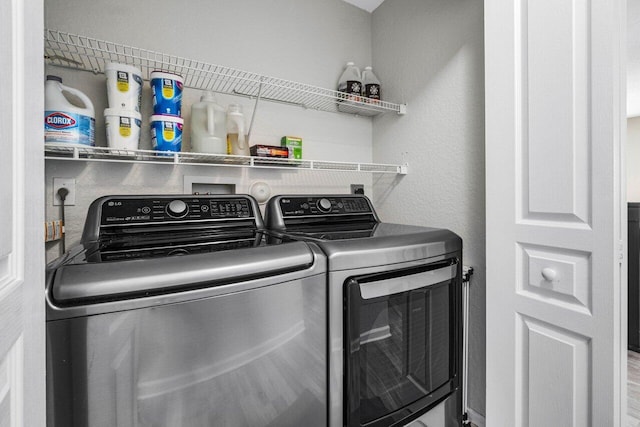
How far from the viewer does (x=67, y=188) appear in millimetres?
1274

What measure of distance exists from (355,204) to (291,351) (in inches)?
36.8

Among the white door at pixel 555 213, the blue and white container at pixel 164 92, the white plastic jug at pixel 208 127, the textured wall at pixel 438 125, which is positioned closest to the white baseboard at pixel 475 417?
the textured wall at pixel 438 125

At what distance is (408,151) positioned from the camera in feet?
6.24

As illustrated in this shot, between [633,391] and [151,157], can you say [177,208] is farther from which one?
[633,391]

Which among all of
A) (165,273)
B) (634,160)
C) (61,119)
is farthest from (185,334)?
(634,160)

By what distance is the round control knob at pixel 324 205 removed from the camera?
153 centimetres

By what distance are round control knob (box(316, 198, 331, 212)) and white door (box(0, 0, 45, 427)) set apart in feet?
3.67

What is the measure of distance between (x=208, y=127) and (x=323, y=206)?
0.65 metres

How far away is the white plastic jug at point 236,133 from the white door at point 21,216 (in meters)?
0.99

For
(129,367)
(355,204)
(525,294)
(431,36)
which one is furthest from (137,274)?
(431,36)

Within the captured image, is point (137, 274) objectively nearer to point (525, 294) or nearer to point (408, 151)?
point (525, 294)

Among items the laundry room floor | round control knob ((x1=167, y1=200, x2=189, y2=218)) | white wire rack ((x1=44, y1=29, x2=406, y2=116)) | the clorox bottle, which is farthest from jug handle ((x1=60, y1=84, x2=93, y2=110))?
the laundry room floor

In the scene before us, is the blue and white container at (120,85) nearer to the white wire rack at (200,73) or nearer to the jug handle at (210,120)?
the white wire rack at (200,73)

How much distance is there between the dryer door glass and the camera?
992 mm
